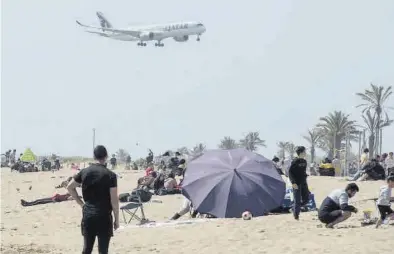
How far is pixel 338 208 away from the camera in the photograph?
477 inches

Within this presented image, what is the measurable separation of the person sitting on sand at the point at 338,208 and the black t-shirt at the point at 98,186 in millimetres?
5255

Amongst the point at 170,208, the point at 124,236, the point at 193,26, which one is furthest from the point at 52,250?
the point at 193,26

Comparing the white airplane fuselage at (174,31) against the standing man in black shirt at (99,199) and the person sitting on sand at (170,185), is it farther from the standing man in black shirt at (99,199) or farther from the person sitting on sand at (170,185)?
the standing man in black shirt at (99,199)

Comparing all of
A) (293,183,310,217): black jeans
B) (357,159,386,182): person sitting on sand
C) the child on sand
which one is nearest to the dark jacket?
(293,183,310,217): black jeans

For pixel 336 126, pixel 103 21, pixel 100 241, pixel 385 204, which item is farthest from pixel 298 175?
pixel 103 21

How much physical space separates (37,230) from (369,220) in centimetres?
694

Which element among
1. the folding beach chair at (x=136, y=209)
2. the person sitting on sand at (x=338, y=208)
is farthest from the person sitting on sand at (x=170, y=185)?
the person sitting on sand at (x=338, y=208)

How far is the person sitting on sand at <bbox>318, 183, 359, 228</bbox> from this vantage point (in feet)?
39.0

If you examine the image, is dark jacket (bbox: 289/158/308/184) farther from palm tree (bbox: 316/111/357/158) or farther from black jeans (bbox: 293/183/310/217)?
palm tree (bbox: 316/111/357/158)

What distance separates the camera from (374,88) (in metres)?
51.7

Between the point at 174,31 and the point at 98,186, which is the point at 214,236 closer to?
the point at 98,186

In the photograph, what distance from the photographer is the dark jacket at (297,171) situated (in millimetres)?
13055

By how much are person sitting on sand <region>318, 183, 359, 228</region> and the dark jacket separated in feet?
3.30

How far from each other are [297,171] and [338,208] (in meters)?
1.24
